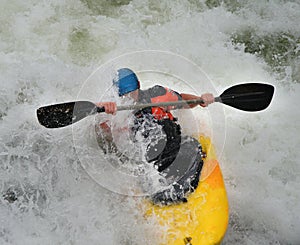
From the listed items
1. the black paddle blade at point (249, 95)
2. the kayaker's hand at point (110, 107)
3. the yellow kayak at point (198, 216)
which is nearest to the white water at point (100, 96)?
the yellow kayak at point (198, 216)

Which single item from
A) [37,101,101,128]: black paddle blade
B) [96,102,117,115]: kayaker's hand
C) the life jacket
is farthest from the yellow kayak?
[37,101,101,128]: black paddle blade

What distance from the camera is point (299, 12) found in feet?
14.4

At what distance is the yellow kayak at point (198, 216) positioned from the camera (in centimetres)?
275

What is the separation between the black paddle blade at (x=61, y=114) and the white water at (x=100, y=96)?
30 centimetres

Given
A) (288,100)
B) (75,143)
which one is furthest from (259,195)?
(75,143)

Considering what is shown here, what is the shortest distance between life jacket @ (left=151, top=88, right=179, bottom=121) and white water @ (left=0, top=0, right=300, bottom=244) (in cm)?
44

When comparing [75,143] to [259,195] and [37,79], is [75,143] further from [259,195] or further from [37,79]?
[259,195]

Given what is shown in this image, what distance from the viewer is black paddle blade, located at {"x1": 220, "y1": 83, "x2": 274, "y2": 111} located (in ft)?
10.1

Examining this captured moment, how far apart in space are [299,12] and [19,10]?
8.92 feet

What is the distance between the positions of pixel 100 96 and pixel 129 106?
338 mm

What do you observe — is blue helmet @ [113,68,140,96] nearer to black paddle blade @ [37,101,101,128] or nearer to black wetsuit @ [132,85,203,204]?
black wetsuit @ [132,85,203,204]

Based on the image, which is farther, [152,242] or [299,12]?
[299,12]

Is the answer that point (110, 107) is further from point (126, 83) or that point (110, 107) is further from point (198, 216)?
point (198, 216)

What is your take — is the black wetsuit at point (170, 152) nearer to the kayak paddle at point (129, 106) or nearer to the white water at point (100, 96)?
the kayak paddle at point (129, 106)
